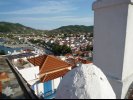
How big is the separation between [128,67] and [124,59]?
294 mm

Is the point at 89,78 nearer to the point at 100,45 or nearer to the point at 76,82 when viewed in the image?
the point at 76,82

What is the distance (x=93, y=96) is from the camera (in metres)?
2.88

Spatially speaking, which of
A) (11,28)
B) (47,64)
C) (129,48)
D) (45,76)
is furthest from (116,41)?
(11,28)

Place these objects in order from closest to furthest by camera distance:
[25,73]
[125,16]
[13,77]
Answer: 1. [125,16]
2. [13,77]
3. [25,73]

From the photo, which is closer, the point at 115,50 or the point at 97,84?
the point at 97,84

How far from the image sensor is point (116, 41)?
12.8ft

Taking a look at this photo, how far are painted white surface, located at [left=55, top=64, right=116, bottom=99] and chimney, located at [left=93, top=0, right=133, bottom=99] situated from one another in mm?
873

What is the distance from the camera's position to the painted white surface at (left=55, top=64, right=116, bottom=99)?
289 centimetres

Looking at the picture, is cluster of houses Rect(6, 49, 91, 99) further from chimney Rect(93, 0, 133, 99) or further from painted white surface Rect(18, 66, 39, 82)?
chimney Rect(93, 0, 133, 99)

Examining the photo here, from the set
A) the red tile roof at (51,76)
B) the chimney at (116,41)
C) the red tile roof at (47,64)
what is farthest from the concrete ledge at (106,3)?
the red tile roof at (47,64)

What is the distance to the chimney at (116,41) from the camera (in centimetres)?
375

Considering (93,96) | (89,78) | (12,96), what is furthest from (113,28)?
(12,96)

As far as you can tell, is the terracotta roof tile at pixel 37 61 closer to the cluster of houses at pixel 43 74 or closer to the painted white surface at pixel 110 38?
the cluster of houses at pixel 43 74

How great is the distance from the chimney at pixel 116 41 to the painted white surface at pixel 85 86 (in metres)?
0.87
